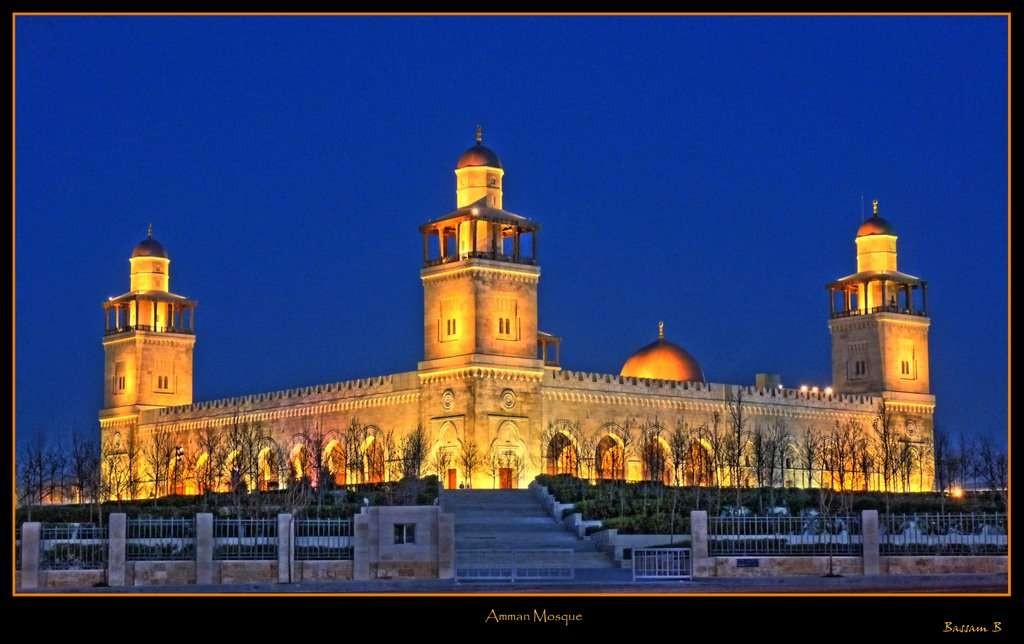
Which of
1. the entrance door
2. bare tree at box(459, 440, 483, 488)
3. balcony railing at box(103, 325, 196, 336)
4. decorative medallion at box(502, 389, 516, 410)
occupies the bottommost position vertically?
the entrance door

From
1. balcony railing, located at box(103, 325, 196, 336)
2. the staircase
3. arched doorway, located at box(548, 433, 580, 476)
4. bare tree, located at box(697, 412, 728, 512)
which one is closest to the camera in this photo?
the staircase

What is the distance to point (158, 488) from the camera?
69.2 m

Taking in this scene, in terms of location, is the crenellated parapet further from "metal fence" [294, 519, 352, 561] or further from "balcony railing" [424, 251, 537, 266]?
"metal fence" [294, 519, 352, 561]

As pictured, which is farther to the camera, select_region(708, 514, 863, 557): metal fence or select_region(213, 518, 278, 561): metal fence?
select_region(708, 514, 863, 557): metal fence

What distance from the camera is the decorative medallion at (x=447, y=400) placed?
61312 mm

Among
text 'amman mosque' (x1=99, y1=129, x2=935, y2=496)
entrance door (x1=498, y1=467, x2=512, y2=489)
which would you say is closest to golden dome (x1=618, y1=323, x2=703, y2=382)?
text 'amman mosque' (x1=99, y1=129, x2=935, y2=496)

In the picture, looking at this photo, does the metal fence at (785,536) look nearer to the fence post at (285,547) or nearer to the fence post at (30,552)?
the fence post at (285,547)

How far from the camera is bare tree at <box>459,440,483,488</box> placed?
59531 millimetres

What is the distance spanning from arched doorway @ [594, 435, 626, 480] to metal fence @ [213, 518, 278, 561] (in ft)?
91.6

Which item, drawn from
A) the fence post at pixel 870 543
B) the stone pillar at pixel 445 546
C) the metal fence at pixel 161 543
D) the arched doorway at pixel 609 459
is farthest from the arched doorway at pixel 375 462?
the fence post at pixel 870 543

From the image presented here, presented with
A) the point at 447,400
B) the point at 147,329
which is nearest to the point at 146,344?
the point at 147,329
